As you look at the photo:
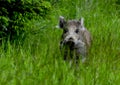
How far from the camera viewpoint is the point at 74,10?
10328 mm

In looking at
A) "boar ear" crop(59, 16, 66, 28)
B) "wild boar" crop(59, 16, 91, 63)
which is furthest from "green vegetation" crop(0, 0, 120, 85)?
"boar ear" crop(59, 16, 66, 28)

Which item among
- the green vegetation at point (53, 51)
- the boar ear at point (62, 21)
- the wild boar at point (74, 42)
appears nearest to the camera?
the green vegetation at point (53, 51)

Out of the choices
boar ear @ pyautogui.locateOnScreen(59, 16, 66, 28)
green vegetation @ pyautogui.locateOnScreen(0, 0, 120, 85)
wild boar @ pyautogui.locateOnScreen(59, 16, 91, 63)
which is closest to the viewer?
green vegetation @ pyautogui.locateOnScreen(0, 0, 120, 85)

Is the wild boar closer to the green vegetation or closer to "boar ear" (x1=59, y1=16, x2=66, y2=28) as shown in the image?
"boar ear" (x1=59, y1=16, x2=66, y2=28)

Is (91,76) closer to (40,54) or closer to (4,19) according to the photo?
(40,54)

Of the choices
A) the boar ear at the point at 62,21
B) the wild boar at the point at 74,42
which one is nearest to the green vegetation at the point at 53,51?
the wild boar at the point at 74,42

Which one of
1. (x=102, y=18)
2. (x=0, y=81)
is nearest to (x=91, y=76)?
(x=0, y=81)

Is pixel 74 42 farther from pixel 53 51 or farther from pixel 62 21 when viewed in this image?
pixel 62 21

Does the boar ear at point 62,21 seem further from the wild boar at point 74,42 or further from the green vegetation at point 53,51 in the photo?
the green vegetation at point 53,51

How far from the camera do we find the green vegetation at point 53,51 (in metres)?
6.03

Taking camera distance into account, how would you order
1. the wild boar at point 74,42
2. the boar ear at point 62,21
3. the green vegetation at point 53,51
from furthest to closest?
the boar ear at point 62,21, the wild boar at point 74,42, the green vegetation at point 53,51

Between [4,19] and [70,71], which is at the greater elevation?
[4,19]

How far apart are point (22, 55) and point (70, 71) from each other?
0.86m

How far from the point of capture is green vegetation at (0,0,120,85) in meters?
6.03
